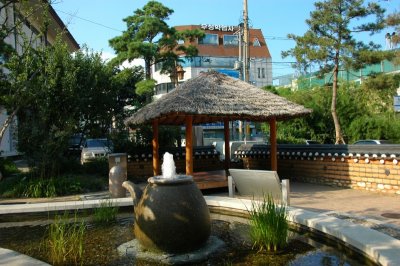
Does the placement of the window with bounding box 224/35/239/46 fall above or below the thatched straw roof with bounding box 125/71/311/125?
above

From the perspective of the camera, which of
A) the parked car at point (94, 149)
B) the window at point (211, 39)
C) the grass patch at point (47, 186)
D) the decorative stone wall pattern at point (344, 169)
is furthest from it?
the window at point (211, 39)

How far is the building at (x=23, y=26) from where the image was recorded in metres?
12.9

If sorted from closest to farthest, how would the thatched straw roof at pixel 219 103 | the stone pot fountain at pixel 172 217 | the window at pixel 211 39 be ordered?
the stone pot fountain at pixel 172 217 → the thatched straw roof at pixel 219 103 → the window at pixel 211 39

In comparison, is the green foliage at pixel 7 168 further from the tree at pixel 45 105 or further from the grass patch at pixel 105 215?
the grass patch at pixel 105 215

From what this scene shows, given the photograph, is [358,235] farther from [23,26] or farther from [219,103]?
[23,26]

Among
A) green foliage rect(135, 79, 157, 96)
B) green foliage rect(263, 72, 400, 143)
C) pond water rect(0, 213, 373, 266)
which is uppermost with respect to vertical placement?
green foliage rect(135, 79, 157, 96)

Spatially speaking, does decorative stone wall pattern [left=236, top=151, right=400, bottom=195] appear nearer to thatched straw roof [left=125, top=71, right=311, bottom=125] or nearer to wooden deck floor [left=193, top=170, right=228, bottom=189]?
thatched straw roof [left=125, top=71, right=311, bottom=125]

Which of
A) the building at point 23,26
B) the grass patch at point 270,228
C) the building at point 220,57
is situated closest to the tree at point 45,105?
the building at point 23,26

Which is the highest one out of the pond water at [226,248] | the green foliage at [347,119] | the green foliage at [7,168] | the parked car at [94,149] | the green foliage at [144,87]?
the green foliage at [144,87]

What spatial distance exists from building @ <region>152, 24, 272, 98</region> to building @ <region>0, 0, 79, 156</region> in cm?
1538

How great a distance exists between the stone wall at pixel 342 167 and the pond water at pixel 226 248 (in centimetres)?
502

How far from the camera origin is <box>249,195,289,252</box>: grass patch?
5.54m

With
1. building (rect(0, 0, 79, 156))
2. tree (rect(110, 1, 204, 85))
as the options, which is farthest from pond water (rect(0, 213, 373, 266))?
tree (rect(110, 1, 204, 85))

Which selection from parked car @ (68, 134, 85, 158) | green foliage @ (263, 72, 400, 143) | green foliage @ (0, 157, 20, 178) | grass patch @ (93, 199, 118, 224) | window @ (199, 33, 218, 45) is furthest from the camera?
Result: window @ (199, 33, 218, 45)
